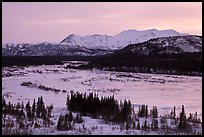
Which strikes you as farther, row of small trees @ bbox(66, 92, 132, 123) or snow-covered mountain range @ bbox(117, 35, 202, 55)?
snow-covered mountain range @ bbox(117, 35, 202, 55)

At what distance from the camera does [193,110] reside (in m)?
19.1

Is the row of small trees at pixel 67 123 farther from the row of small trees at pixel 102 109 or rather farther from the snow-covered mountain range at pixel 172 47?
the snow-covered mountain range at pixel 172 47

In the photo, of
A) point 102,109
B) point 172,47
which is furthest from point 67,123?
point 172,47

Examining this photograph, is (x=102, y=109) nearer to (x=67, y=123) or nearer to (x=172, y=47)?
(x=67, y=123)

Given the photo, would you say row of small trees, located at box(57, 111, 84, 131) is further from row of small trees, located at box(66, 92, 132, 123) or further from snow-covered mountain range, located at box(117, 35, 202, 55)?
snow-covered mountain range, located at box(117, 35, 202, 55)

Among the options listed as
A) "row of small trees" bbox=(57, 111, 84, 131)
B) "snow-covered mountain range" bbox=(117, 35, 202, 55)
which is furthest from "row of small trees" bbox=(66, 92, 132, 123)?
"snow-covered mountain range" bbox=(117, 35, 202, 55)

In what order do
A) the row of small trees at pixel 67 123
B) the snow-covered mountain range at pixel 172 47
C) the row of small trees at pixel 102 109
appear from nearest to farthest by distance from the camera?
the row of small trees at pixel 67 123, the row of small trees at pixel 102 109, the snow-covered mountain range at pixel 172 47

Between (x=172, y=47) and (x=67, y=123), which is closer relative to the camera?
(x=67, y=123)

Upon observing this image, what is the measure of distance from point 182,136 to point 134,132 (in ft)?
5.24

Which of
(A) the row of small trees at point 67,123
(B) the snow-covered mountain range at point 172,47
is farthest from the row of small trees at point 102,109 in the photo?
(B) the snow-covered mountain range at point 172,47

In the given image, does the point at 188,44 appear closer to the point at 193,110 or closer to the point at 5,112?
the point at 193,110

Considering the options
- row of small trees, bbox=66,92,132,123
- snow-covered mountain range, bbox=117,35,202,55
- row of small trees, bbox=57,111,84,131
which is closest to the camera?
row of small trees, bbox=57,111,84,131

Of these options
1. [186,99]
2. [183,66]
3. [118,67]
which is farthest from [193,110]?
[118,67]

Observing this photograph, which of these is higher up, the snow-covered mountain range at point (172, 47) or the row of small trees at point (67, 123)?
the snow-covered mountain range at point (172, 47)
